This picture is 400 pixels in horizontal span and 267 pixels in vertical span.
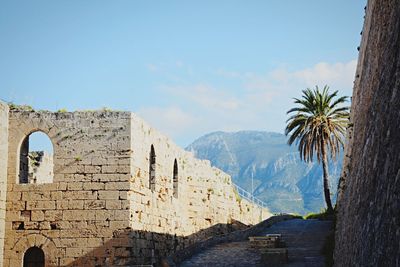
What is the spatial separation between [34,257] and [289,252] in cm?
850

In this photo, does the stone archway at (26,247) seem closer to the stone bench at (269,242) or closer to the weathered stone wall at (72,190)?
the weathered stone wall at (72,190)

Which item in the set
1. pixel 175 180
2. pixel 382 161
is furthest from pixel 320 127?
pixel 382 161

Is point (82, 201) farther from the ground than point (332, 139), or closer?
closer

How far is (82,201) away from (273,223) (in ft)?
46.1

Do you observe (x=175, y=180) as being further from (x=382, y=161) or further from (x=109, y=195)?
(x=382, y=161)

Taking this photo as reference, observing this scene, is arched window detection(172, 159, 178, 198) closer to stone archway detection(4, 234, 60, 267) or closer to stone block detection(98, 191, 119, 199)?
stone block detection(98, 191, 119, 199)

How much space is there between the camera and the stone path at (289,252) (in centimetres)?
1852

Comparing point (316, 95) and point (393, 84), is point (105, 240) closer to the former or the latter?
point (393, 84)

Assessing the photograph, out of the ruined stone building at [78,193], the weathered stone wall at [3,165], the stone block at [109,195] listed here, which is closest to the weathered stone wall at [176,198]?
the ruined stone building at [78,193]

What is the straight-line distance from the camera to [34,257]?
2088 cm

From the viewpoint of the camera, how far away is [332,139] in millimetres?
33125

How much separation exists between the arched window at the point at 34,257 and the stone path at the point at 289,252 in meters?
5.05

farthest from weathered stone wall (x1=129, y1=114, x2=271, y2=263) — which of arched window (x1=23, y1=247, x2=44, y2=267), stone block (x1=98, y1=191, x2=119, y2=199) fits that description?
arched window (x1=23, y1=247, x2=44, y2=267)

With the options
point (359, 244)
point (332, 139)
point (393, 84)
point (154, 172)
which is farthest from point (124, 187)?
point (332, 139)
